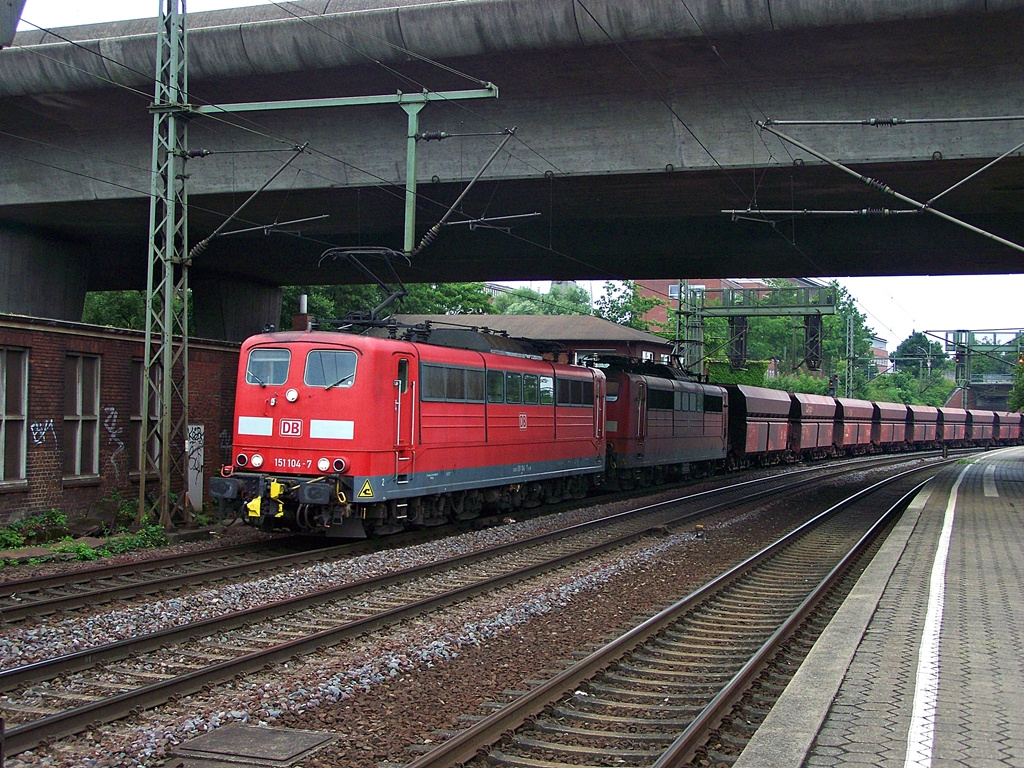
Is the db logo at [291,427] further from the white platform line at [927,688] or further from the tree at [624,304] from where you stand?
the tree at [624,304]

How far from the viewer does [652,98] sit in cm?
1823

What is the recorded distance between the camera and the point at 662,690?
7.57m

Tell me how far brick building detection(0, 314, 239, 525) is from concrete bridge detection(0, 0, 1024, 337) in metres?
4.04

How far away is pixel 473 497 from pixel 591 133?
7.17 m

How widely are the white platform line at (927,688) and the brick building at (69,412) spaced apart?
492 inches

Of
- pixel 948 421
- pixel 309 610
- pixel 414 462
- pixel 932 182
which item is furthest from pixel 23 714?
pixel 948 421

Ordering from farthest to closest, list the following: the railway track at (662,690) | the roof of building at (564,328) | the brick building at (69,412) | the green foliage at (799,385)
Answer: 1. the green foliage at (799,385)
2. the roof of building at (564,328)
3. the brick building at (69,412)
4. the railway track at (662,690)

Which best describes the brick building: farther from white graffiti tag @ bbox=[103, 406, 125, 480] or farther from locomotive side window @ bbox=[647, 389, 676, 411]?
locomotive side window @ bbox=[647, 389, 676, 411]

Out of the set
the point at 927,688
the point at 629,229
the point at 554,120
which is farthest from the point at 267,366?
the point at 629,229

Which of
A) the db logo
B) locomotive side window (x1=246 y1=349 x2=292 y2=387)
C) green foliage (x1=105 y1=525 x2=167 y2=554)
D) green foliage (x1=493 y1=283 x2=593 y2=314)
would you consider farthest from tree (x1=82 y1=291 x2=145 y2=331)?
green foliage (x1=493 y1=283 x2=593 y2=314)

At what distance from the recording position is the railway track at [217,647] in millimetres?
6539

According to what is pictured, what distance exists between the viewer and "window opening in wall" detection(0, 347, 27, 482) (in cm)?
1458

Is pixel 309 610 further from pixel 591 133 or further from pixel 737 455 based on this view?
pixel 737 455

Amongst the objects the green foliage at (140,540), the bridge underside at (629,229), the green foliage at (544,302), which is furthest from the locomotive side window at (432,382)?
the green foliage at (544,302)
